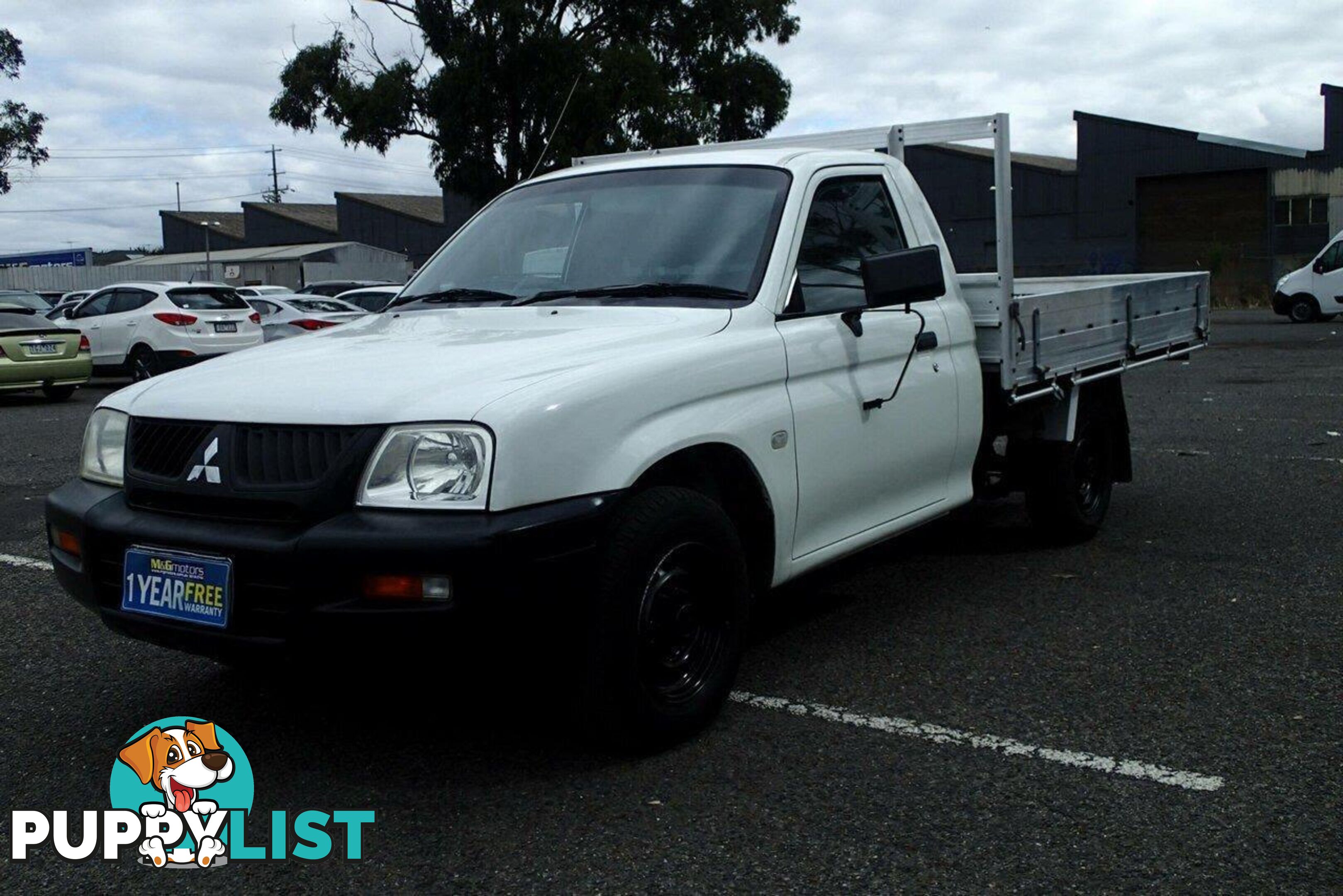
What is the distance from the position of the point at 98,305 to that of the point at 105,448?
16061 mm

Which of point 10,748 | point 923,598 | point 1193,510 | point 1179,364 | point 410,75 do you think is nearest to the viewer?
point 10,748

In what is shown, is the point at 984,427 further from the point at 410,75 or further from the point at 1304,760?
the point at 410,75

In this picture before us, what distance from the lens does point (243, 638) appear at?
11.1ft

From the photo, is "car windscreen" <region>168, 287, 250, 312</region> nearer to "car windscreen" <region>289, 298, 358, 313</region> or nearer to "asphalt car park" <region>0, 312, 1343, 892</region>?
"car windscreen" <region>289, 298, 358, 313</region>

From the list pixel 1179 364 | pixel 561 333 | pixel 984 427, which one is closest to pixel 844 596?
pixel 984 427

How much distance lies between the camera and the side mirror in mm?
4250

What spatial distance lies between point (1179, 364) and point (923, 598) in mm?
14260

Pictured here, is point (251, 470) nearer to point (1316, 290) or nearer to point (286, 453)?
point (286, 453)

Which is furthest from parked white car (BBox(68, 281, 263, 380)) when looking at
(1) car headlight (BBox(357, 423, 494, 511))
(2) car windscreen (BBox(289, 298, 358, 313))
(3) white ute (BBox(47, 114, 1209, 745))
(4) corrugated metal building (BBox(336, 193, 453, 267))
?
(4) corrugated metal building (BBox(336, 193, 453, 267))

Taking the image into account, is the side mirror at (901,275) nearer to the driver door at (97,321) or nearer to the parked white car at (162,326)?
the parked white car at (162,326)

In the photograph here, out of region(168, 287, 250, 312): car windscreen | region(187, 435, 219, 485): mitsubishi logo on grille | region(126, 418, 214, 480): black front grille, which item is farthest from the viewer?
region(168, 287, 250, 312): car windscreen

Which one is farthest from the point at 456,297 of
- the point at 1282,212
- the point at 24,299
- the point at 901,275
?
the point at 1282,212

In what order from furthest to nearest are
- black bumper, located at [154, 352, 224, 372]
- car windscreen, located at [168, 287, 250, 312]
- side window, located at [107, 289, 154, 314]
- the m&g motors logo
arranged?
side window, located at [107, 289, 154, 314] → car windscreen, located at [168, 287, 250, 312] → black bumper, located at [154, 352, 224, 372] → the m&g motors logo

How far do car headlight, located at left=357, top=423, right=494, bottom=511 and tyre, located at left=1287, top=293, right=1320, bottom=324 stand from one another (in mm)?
27173
